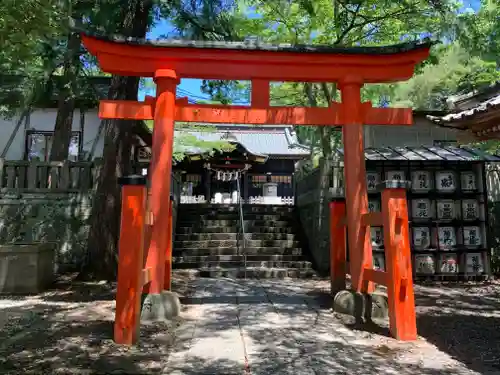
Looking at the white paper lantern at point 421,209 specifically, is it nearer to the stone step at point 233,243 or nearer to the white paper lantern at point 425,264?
the white paper lantern at point 425,264

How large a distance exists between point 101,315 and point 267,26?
1077cm

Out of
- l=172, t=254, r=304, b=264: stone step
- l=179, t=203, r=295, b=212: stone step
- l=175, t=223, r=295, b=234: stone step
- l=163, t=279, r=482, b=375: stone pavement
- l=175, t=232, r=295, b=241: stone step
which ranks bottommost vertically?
l=163, t=279, r=482, b=375: stone pavement

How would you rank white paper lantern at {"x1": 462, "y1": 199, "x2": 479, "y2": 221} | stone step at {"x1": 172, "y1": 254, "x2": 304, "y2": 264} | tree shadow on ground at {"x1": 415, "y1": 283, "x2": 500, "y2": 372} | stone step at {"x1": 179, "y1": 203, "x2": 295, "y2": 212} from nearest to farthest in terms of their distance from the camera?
1. tree shadow on ground at {"x1": 415, "y1": 283, "x2": 500, "y2": 372}
2. white paper lantern at {"x1": 462, "y1": 199, "x2": 479, "y2": 221}
3. stone step at {"x1": 172, "y1": 254, "x2": 304, "y2": 264}
4. stone step at {"x1": 179, "y1": 203, "x2": 295, "y2": 212}

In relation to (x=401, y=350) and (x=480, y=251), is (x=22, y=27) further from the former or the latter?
(x=480, y=251)

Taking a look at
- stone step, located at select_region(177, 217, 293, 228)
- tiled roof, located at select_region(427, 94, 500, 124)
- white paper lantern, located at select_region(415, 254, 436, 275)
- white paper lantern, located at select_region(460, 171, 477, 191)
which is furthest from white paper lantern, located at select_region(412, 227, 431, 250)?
tiled roof, located at select_region(427, 94, 500, 124)

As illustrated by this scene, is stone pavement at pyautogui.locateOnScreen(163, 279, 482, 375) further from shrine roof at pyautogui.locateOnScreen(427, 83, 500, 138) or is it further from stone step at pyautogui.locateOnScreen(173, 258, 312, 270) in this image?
stone step at pyautogui.locateOnScreen(173, 258, 312, 270)

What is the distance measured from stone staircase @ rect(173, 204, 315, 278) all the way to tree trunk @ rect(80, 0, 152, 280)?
2.13m

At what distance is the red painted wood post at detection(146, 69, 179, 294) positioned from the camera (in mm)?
6066

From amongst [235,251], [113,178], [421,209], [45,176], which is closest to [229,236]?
[235,251]

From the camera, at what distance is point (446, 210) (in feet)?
31.8

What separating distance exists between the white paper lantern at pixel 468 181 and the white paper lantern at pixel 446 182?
205 mm

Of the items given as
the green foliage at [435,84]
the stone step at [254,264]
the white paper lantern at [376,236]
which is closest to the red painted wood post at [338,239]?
the white paper lantern at [376,236]

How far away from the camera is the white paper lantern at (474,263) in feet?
31.3

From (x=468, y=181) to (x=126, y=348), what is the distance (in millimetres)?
8502
